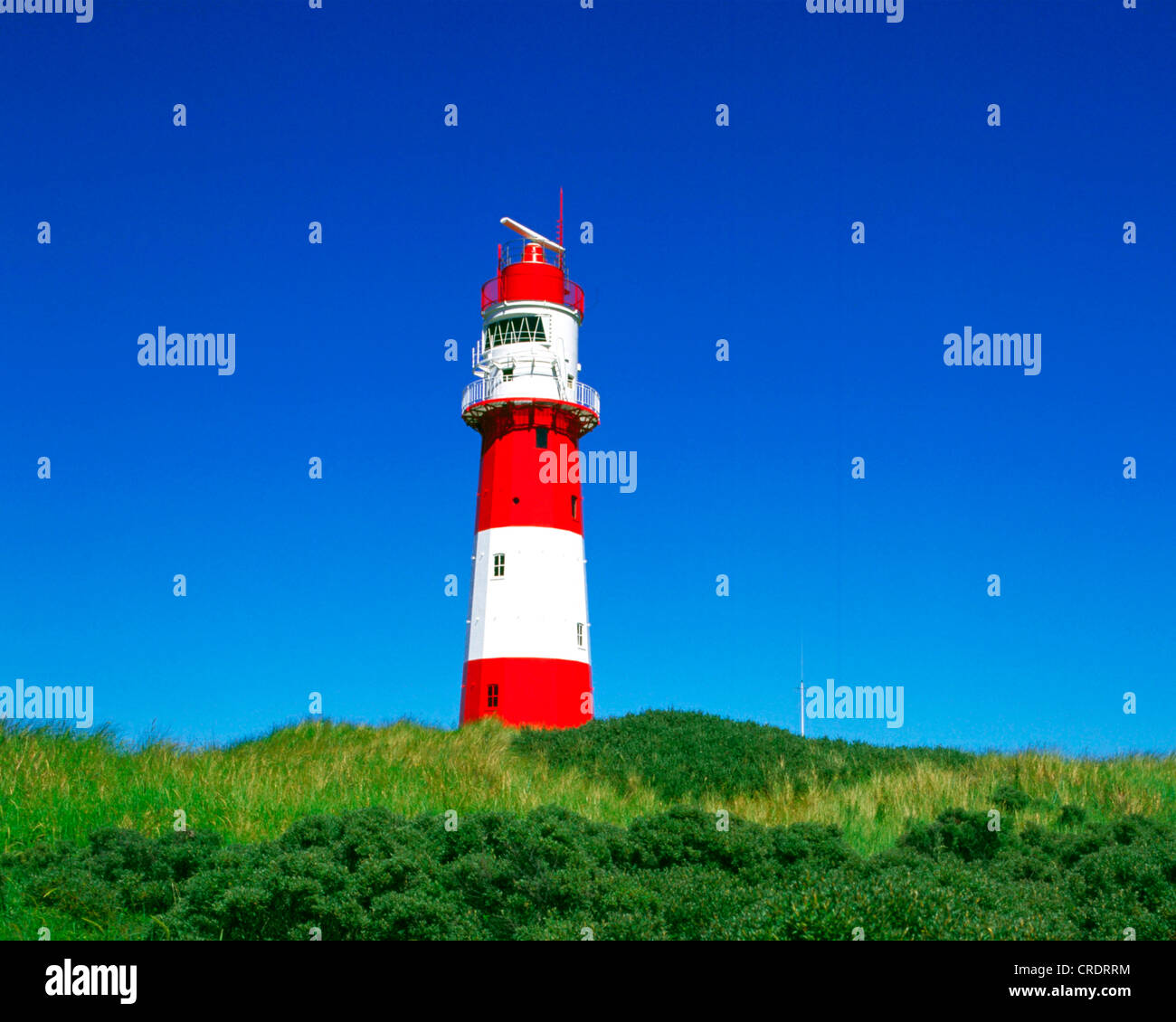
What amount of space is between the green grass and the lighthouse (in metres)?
11.5

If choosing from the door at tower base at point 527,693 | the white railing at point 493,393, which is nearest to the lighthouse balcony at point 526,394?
the white railing at point 493,393

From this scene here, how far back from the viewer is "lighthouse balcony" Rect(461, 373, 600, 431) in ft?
97.8

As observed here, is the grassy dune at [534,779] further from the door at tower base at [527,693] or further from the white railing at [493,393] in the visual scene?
the white railing at [493,393]

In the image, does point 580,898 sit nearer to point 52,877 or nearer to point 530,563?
point 52,877

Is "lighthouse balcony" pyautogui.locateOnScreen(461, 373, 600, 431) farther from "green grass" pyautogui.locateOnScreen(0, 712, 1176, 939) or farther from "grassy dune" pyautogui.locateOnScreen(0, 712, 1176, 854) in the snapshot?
"green grass" pyautogui.locateOnScreen(0, 712, 1176, 939)

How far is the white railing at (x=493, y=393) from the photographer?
3027 centimetres

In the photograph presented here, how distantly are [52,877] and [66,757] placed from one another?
5703 millimetres

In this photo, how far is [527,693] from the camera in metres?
28.4

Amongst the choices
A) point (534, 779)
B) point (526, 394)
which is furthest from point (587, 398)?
point (534, 779)

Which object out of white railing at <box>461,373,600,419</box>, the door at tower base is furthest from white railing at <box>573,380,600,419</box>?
the door at tower base

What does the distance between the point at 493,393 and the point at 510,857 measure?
20831 mm

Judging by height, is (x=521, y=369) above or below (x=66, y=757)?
above
